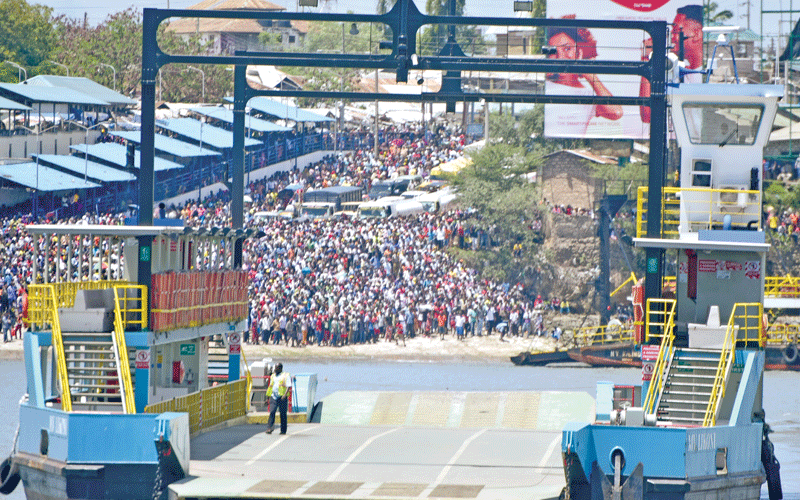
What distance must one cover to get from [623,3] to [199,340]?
4312cm

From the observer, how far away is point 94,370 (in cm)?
2316

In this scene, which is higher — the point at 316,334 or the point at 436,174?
the point at 436,174

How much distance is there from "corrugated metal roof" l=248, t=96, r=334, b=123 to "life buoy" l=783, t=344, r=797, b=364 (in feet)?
121

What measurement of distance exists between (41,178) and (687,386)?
139 ft

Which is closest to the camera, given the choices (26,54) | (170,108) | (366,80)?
(170,108)

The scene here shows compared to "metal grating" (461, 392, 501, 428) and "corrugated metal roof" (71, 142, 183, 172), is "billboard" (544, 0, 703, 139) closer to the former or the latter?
"corrugated metal roof" (71, 142, 183, 172)

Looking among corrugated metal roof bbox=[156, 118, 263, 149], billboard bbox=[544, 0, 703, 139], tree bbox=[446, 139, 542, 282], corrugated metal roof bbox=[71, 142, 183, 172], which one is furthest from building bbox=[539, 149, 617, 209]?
corrugated metal roof bbox=[71, 142, 183, 172]

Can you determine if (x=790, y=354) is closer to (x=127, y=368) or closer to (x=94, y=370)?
(x=94, y=370)

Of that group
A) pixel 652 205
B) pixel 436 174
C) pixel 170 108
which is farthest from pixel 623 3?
pixel 652 205

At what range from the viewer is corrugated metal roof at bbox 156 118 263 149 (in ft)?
237

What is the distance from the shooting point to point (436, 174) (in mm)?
72375

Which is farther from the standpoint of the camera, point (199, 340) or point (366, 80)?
point (366, 80)

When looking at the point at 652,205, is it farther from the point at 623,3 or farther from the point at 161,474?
the point at 623,3

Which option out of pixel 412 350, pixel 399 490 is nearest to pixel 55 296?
pixel 399 490
